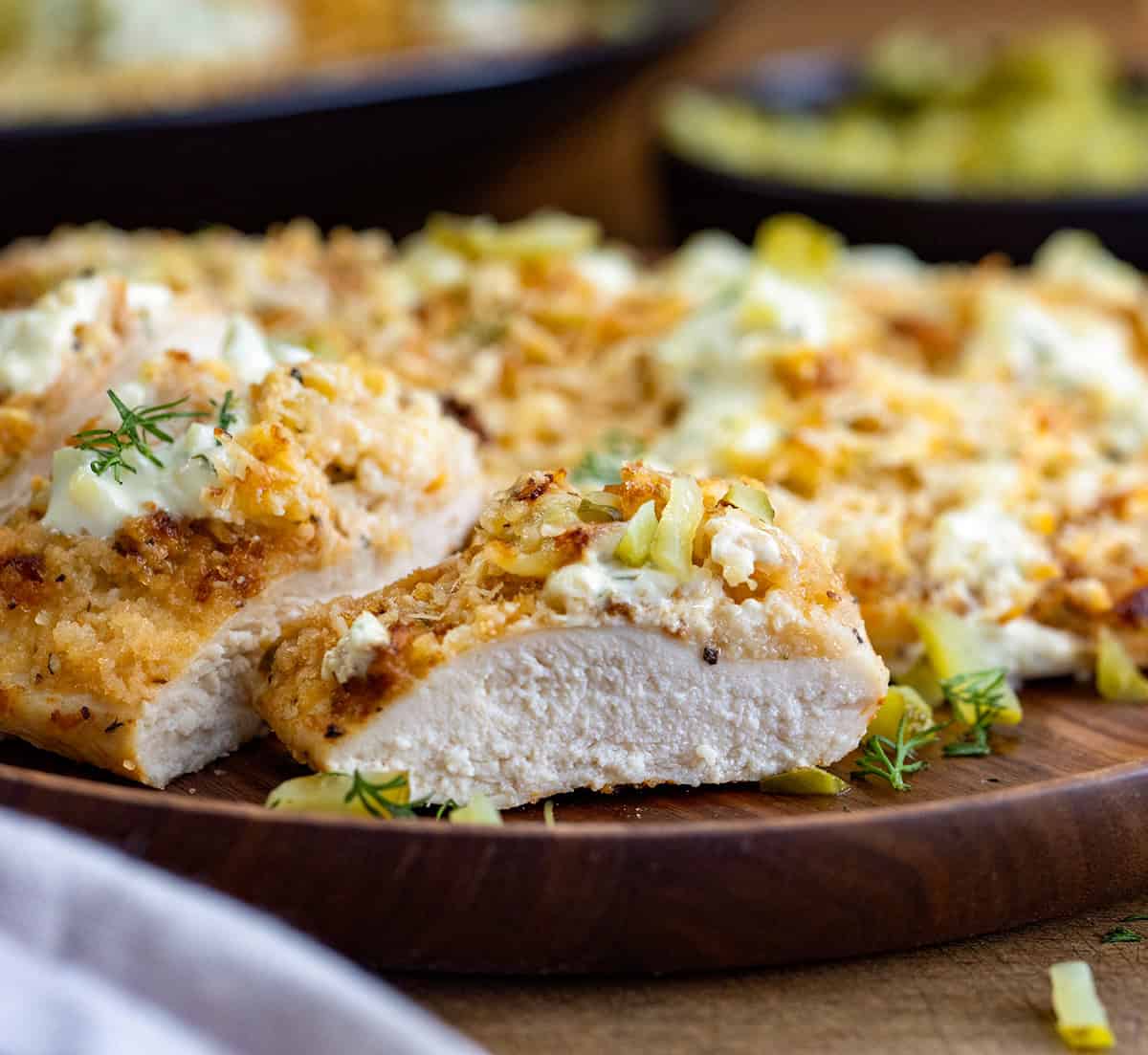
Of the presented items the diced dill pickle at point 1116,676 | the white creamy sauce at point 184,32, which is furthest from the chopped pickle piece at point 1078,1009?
the white creamy sauce at point 184,32

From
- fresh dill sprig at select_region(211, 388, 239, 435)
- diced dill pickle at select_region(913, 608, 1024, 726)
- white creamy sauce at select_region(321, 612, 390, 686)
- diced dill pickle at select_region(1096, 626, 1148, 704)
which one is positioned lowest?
diced dill pickle at select_region(1096, 626, 1148, 704)

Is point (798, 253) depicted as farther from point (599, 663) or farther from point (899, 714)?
point (599, 663)

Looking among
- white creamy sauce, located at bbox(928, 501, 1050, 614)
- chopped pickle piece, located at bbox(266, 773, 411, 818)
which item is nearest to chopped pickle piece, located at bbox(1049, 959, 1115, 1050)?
white creamy sauce, located at bbox(928, 501, 1050, 614)

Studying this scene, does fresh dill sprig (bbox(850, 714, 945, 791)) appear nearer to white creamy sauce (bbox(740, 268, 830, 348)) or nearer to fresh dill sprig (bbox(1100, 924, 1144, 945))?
fresh dill sprig (bbox(1100, 924, 1144, 945))

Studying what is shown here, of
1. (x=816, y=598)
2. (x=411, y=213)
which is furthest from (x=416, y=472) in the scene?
(x=411, y=213)

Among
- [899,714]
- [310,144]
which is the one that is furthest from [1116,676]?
[310,144]

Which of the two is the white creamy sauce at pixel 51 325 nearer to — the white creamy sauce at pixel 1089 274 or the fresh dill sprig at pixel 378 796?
the fresh dill sprig at pixel 378 796

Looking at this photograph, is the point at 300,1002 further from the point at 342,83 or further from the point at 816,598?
the point at 342,83
